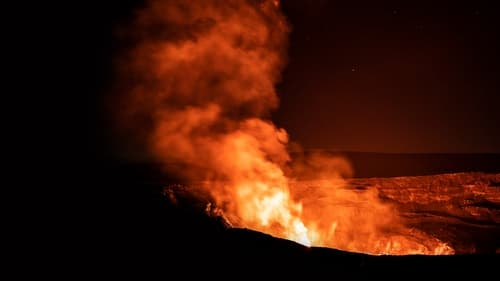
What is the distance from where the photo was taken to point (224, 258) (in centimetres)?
526

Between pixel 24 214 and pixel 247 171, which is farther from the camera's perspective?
pixel 247 171

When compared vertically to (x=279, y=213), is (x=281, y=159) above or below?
above

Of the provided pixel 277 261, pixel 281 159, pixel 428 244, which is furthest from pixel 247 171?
pixel 277 261

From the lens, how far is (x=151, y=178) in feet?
57.9

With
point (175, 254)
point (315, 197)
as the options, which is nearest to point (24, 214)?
point (175, 254)

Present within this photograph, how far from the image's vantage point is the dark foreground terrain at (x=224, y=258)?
4.76 metres

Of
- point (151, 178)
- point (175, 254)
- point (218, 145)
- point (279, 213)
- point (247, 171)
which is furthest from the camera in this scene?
point (151, 178)

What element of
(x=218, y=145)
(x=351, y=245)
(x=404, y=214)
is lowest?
(x=351, y=245)

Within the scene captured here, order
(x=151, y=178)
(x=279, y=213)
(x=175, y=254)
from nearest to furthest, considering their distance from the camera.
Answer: (x=175, y=254), (x=279, y=213), (x=151, y=178)

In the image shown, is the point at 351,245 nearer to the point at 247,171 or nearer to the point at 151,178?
the point at 247,171

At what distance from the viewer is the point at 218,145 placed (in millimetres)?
13812

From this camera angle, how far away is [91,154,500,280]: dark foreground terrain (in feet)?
15.6

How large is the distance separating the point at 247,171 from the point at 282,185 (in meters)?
1.37

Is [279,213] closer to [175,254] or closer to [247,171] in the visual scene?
[247,171]
